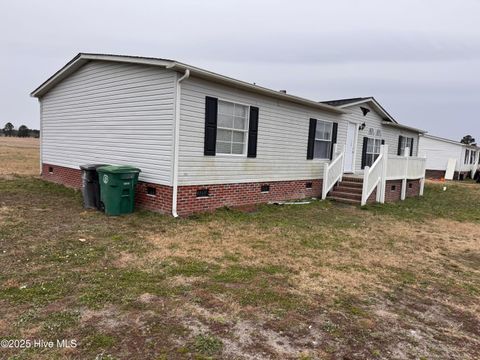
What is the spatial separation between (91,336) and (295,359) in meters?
1.73

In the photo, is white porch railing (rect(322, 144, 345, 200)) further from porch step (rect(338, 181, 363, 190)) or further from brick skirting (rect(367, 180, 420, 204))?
brick skirting (rect(367, 180, 420, 204))

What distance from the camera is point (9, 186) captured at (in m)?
11.0

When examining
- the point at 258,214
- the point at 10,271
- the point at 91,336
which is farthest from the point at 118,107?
the point at 91,336

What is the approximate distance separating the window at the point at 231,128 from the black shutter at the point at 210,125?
0.28 meters

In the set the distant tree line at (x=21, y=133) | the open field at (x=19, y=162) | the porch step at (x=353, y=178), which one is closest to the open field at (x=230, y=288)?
the porch step at (x=353, y=178)

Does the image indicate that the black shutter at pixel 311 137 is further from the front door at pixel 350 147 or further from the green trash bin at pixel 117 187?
the green trash bin at pixel 117 187

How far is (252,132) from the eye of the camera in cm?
945

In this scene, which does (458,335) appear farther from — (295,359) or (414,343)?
(295,359)

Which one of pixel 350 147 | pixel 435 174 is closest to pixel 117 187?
pixel 350 147

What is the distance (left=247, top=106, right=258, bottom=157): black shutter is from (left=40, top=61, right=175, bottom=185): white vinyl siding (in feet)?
8.13

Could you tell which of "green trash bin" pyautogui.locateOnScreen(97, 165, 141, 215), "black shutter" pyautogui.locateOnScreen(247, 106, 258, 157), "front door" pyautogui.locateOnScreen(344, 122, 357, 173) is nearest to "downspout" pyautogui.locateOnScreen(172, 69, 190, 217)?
"green trash bin" pyautogui.locateOnScreen(97, 165, 141, 215)

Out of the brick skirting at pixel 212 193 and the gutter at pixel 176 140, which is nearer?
the gutter at pixel 176 140

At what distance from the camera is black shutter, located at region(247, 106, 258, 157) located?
9.39 m

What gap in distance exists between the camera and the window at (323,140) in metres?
12.1
